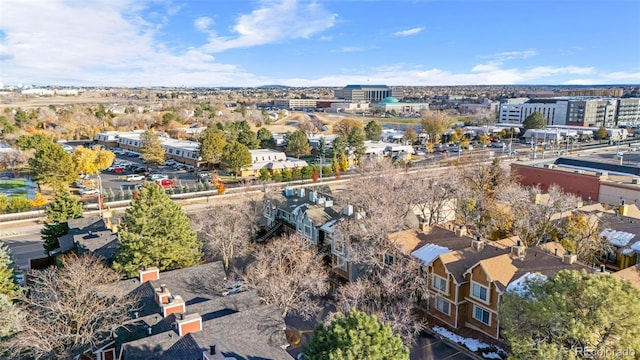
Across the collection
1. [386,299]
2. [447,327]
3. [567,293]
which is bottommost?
[447,327]

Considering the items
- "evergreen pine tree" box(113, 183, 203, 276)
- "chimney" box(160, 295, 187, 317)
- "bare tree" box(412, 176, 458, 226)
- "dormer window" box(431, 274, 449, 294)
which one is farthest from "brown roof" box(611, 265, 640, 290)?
"evergreen pine tree" box(113, 183, 203, 276)

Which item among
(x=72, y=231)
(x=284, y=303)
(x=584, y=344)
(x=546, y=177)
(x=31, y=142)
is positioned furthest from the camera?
(x=31, y=142)

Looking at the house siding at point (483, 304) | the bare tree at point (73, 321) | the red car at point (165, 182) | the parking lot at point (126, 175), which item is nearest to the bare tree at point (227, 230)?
the bare tree at point (73, 321)

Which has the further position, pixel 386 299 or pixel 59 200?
pixel 59 200

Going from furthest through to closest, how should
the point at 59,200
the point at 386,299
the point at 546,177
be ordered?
1. the point at 546,177
2. the point at 59,200
3. the point at 386,299

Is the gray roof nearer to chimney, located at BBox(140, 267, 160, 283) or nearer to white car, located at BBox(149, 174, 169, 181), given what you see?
chimney, located at BBox(140, 267, 160, 283)

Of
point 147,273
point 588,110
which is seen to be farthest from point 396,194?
point 588,110

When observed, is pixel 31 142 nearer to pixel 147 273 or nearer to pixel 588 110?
pixel 147 273

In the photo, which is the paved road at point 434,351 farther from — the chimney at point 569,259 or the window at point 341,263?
the window at point 341,263
